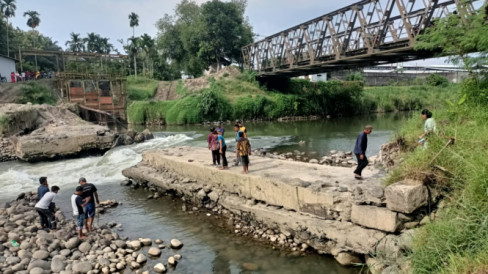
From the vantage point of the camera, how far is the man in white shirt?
937cm

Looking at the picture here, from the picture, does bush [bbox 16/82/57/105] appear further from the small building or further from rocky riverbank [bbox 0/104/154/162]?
rocky riverbank [bbox 0/104/154/162]

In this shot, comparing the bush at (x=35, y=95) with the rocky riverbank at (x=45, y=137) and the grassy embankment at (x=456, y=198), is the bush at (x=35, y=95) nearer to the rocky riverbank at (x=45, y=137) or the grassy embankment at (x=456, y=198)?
the rocky riverbank at (x=45, y=137)

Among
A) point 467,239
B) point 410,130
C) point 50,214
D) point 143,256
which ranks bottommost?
point 143,256

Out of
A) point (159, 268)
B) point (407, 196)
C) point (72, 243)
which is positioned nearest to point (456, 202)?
point (407, 196)

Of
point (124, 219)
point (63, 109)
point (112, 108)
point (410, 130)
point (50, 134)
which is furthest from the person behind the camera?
point (112, 108)

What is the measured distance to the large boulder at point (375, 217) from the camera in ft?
22.7

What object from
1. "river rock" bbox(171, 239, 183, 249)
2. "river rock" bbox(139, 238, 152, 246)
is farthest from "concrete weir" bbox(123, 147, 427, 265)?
"river rock" bbox(139, 238, 152, 246)

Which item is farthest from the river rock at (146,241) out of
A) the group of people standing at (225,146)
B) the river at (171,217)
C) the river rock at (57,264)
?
the group of people standing at (225,146)

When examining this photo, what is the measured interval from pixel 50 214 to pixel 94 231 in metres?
1.41

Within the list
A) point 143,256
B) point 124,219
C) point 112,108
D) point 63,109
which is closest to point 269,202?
point 143,256

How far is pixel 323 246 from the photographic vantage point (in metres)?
8.09

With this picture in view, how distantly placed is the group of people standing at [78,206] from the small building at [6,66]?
39227 mm

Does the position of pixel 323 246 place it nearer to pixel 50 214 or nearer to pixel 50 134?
pixel 50 214

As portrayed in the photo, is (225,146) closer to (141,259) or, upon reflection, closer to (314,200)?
(314,200)
